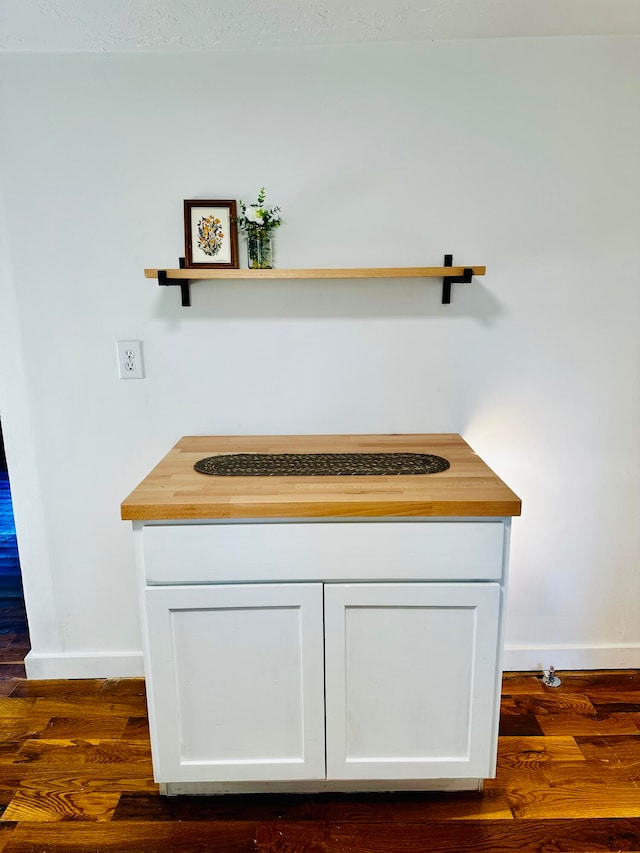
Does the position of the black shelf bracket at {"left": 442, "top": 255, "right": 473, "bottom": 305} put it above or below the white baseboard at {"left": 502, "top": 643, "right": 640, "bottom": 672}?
above

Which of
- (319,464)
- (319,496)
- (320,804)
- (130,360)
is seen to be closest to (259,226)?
(130,360)

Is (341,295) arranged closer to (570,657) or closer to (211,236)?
(211,236)

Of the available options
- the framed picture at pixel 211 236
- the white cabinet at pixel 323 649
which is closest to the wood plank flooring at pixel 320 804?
the white cabinet at pixel 323 649

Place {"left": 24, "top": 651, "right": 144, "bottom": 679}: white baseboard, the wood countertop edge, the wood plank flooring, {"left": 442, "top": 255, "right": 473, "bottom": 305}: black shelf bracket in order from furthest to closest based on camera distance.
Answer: {"left": 24, "top": 651, "right": 144, "bottom": 679}: white baseboard → {"left": 442, "top": 255, "right": 473, "bottom": 305}: black shelf bracket → the wood plank flooring → the wood countertop edge

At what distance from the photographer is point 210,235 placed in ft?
5.48

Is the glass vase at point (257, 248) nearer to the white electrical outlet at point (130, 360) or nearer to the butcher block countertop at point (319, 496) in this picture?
the white electrical outlet at point (130, 360)

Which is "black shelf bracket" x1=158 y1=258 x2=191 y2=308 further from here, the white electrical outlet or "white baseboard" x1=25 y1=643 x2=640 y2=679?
"white baseboard" x1=25 y1=643 x2=640 y2=679

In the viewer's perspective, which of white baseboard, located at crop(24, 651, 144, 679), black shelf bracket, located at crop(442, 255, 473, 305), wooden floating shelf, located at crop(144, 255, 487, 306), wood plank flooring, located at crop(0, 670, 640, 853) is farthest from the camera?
white baseboard, located at crop(24, 651, 144, 679)

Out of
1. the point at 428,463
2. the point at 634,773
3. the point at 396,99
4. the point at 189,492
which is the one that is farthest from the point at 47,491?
the point at 634,773

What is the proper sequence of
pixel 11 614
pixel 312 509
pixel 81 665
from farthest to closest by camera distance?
pixel 11 614
pixel 81 665
pixel 312 509

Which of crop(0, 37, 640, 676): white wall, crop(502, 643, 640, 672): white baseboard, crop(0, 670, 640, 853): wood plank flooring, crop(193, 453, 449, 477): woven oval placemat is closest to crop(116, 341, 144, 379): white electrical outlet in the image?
crop(0, 37, 640, 676): white wall

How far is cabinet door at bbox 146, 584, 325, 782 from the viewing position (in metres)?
1.28

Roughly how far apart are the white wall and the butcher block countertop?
0.43 metres

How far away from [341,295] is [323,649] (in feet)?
3.53
